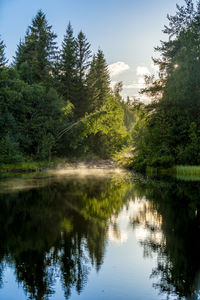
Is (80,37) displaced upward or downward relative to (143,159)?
upward

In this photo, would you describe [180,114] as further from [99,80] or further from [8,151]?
[99,80]

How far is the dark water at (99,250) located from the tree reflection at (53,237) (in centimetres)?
2

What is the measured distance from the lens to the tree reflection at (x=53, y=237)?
19.0 ft

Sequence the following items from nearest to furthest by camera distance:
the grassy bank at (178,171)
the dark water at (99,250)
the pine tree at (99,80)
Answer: the dark water at (99,250), the grassy bank at (178,171), the pine tree at (99,80)

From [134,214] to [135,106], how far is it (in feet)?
87.2

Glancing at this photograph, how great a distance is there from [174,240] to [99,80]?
171 feet

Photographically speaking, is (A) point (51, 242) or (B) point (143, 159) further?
(B) point (143, 159)

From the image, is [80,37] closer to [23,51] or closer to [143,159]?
[23,51]

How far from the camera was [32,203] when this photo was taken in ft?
42.3

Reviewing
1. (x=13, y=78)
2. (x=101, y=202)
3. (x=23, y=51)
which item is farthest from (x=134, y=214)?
(x=23, y=51)

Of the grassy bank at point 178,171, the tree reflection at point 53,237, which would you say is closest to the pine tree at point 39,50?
the grassy bank at point 178,171

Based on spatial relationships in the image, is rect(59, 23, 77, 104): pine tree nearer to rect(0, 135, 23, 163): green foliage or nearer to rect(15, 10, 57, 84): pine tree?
rect(15, 10, 57, 84): pine tree

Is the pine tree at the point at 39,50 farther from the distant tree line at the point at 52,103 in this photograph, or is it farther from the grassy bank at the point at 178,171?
the grassy bank at the point at 178,171

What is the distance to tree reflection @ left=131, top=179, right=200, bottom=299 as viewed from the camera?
558cm
